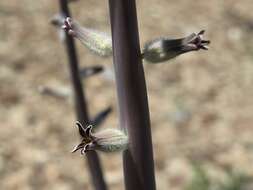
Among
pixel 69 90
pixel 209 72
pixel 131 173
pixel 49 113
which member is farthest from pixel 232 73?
pixel 131 173

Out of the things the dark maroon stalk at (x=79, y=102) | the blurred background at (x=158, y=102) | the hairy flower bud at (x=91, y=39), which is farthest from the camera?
the blurred background at (x=158, y=102)

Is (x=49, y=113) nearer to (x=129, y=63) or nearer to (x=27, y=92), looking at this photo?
(x=27, y=92)

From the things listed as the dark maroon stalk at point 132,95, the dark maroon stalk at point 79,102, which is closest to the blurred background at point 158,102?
the dark maroon stalk at point 79,102

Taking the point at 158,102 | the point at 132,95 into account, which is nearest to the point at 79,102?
the point at 132,95

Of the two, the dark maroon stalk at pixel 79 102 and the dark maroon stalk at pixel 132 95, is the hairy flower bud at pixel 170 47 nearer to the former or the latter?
the dark maroon stalk at pixel 132 95

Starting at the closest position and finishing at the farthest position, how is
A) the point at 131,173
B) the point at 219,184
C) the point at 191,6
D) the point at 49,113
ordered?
1. the point at 131,173
2. the point at 219,184
3. the point at 49,113
4. the point at 191,6
